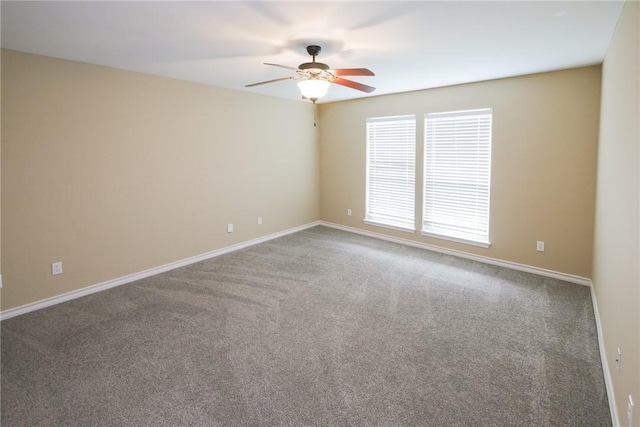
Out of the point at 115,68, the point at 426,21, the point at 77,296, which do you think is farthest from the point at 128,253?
the point at 426,21

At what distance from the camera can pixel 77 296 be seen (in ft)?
11.7

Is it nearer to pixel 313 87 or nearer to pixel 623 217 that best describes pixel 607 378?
pixel 623 217

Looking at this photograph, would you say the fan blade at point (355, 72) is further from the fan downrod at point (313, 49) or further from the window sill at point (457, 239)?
the window sill at point (457, 239)

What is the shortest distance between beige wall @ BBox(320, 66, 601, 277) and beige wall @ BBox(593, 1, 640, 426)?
3.03 ft

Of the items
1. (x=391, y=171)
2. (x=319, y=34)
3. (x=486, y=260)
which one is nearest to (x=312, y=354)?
(x=319, y=34)

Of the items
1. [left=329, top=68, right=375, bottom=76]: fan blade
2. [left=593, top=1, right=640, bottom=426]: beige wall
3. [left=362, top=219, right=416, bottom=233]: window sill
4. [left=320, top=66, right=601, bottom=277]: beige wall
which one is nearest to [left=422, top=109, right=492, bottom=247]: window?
[left=320, top=66, right=601, bottom=277]: beige wall

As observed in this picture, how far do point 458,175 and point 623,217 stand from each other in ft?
9.04

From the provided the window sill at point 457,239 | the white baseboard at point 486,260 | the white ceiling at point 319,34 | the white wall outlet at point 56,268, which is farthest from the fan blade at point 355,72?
the white wall outlet at point 56,268

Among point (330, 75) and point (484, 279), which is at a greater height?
point (330, 75)

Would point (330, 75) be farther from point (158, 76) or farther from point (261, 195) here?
point (261, 195)

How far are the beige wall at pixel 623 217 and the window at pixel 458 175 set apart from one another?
1.66m

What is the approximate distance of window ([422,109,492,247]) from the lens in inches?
175

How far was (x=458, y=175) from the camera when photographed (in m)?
4.71

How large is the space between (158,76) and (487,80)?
157 inches
